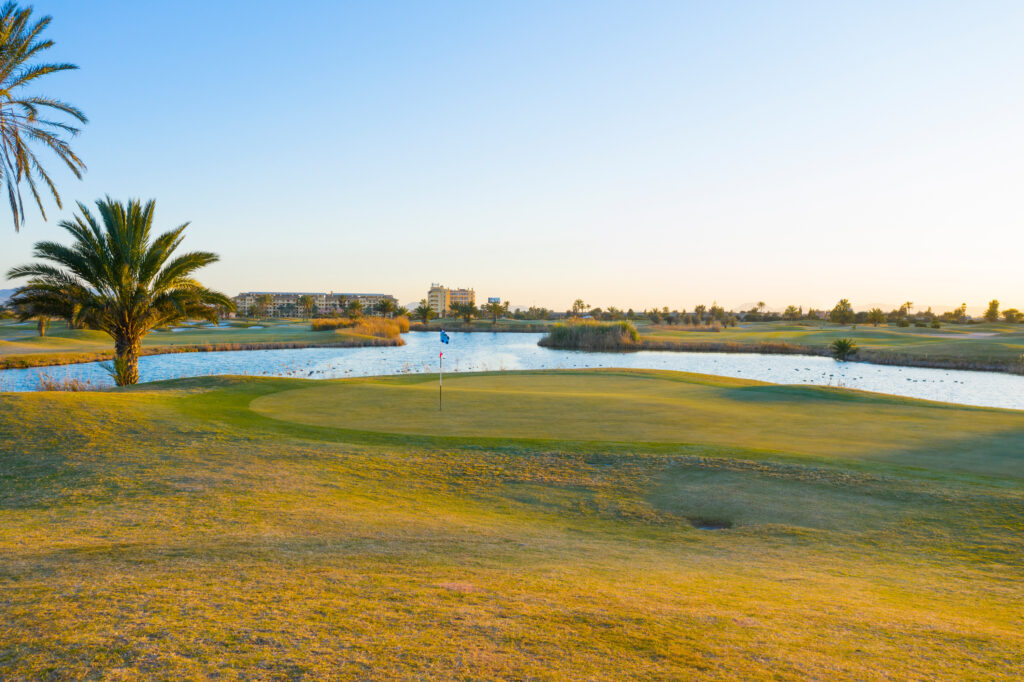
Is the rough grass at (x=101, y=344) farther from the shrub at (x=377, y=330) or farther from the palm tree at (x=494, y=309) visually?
the palm tree at (x=494, y=309)

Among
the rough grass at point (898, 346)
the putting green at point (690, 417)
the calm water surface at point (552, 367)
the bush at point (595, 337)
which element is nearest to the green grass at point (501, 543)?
the putting green at point (690, 417)

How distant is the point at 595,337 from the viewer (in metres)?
65.4

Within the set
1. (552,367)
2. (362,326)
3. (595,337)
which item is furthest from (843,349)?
(362,326)

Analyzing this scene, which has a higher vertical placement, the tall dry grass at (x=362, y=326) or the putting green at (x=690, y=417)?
the tall dry grass at (x=362, y=326)

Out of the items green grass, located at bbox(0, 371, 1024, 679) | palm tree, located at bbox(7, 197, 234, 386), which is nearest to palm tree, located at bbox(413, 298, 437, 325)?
palm tree, located at bbox(7, 197, 234, 386)

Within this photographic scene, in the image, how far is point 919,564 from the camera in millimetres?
6523

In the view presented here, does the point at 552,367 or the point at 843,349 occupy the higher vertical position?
the point at 843,349

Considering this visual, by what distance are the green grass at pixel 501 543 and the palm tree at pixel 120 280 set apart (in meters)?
10.1

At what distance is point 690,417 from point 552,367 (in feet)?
92.8

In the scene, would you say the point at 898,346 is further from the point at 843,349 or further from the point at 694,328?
the point at 694,328

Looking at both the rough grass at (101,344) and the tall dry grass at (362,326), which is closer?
the rough grass at (101,344)

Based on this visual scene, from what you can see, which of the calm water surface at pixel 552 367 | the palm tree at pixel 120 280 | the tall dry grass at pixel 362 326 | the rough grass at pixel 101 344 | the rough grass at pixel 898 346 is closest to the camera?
the palm tree at pixel 120 280

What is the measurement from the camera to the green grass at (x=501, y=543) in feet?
12.0

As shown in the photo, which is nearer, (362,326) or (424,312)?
(362,326)
